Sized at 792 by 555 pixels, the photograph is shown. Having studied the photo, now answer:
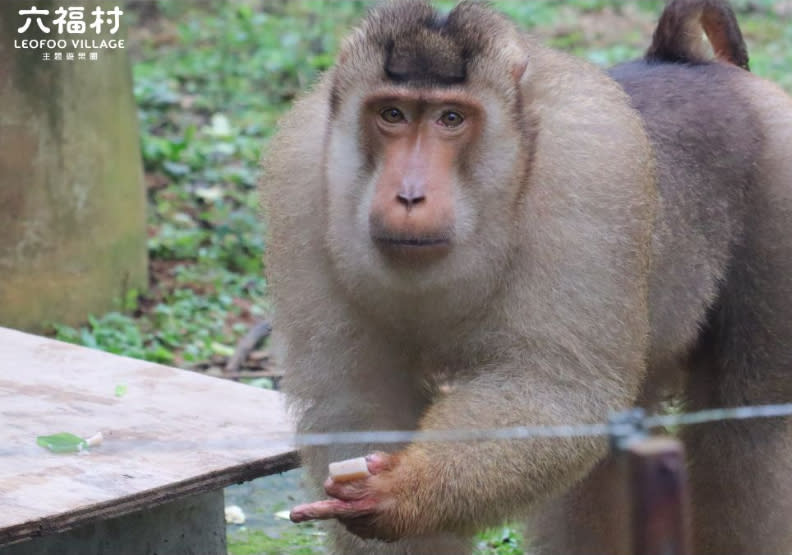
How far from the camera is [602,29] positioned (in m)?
14.5

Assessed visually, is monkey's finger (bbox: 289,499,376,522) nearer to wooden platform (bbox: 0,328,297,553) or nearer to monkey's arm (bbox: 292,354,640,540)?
monkey's arm (bbox: 292,354,640,540)

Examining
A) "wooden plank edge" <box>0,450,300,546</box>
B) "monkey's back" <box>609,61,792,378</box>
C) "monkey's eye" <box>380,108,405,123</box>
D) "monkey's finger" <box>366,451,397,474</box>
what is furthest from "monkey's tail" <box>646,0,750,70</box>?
"monkey's finger" <box>366,451,397,474</box>

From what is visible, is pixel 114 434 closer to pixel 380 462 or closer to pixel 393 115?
pixel 380 462

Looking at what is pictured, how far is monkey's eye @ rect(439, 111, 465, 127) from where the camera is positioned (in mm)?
4461

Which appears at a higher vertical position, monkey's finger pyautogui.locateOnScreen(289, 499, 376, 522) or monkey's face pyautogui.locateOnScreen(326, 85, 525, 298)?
monkey's face pyautogui.locateOnScreen(326, 85, 525, 298)

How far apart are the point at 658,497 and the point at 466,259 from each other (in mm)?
2006

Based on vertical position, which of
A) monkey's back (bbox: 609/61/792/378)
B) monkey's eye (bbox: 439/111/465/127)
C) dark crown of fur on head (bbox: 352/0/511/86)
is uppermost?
dark crown of fur on head (bbox: 352/0/511/86)

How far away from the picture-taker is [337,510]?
13.3 ft

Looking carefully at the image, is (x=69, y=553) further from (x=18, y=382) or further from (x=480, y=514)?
(x=480, y=514)

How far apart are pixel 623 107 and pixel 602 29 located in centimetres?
983

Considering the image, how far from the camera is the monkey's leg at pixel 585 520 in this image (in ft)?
20.2
